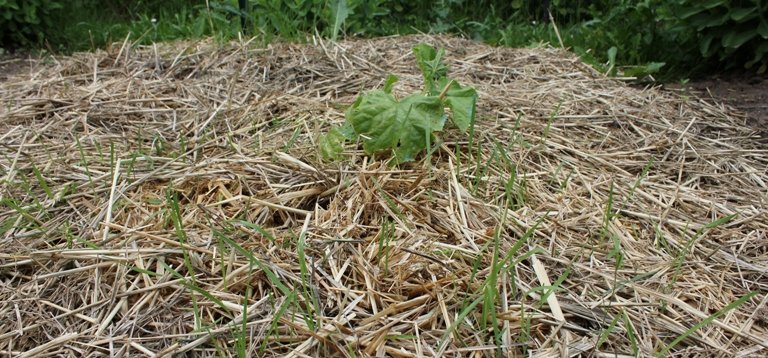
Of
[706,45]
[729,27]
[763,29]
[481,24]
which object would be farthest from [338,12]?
[763,29]

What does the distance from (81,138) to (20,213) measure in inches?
23.0

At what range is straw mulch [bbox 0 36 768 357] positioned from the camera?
160cm

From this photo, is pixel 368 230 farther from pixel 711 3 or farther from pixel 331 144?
pixel 711 3

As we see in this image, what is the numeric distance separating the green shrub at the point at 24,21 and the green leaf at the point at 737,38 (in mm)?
3929

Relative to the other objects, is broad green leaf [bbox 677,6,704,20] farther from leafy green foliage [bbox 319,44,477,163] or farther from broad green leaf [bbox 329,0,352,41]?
leafy green foliage [bbox 319,44,477,163]

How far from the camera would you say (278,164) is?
2.19 m

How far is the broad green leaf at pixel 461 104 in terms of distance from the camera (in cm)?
222

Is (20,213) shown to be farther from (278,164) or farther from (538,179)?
(538,179)

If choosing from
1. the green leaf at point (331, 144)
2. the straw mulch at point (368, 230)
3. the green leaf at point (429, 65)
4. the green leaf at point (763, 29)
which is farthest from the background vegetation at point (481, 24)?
the green leaf at point (331, 144)

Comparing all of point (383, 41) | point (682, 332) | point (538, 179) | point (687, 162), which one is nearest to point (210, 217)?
point (538, 179)

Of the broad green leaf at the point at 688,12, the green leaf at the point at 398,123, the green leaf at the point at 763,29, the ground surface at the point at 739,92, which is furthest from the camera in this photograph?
the broad green leaf at the point at 688,12

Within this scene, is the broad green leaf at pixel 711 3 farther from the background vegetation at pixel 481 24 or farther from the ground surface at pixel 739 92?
the ground surface at pixel 739 92

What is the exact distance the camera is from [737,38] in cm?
344

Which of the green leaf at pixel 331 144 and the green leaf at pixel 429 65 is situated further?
the green leaf at pixel 429 65
